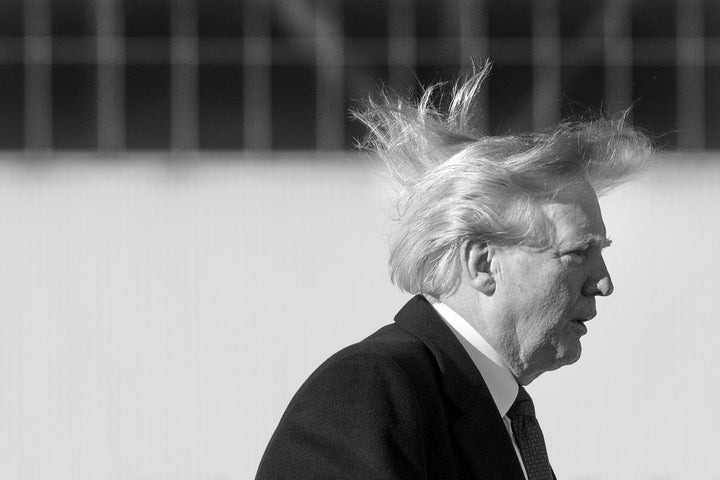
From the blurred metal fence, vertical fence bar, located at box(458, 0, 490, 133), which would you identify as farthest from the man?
vertical fence bar, located at box(458, 0, 490, 133)

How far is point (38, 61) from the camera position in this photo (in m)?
13.5

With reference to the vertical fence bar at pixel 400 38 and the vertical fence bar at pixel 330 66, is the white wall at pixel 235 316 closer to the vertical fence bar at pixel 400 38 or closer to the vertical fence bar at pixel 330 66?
the vertical fence bar at pixel 330 66

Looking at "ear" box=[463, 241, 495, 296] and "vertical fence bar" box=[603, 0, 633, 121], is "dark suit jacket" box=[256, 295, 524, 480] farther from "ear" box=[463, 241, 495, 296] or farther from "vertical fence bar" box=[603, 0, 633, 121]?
"vertical fence bar" box=[603, 0, 633, 121]

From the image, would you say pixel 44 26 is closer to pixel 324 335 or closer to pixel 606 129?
pixel 324 335

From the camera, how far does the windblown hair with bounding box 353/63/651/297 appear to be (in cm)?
258

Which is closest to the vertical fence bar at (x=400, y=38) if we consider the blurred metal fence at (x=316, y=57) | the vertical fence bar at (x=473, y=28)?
the blurred metal fence at (x=316, y=57)

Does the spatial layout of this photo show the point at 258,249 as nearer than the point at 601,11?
No

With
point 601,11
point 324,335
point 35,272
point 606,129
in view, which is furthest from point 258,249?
point 606,129

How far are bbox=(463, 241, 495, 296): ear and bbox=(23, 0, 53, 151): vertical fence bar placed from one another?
11466 millimetres

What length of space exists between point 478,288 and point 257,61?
36.6 ft

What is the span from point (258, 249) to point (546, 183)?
39.4 feet

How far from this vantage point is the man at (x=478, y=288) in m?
2.39

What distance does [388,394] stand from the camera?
2.33 meters

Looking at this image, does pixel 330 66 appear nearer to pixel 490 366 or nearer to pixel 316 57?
pixel 316 57
